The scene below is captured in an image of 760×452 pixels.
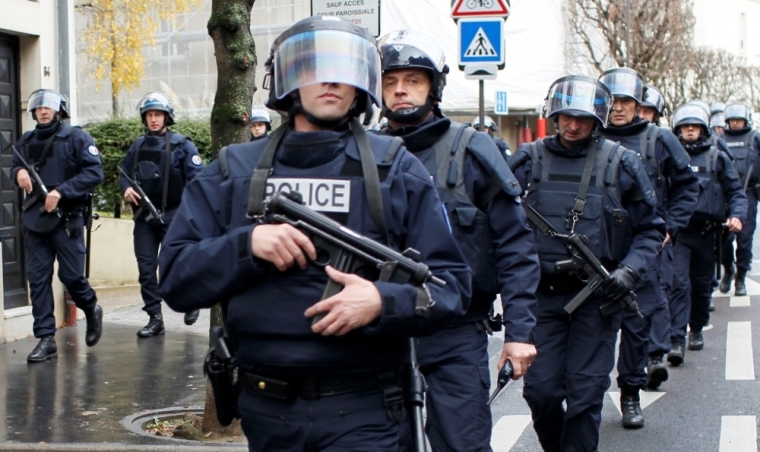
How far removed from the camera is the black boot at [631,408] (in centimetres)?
671

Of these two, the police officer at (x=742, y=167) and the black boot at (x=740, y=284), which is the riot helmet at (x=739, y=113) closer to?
the police officer at (x=742, y=167)

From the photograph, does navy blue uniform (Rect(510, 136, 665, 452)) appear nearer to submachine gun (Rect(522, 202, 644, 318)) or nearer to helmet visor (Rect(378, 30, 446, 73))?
submachine gun (Rect(522, 202, 644, 318))

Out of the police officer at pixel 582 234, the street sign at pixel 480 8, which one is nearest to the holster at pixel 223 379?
the police officer at pixel 582 234

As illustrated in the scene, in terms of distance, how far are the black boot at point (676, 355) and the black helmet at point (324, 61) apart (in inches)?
235

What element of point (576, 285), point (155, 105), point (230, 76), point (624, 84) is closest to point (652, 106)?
point (624, 84)

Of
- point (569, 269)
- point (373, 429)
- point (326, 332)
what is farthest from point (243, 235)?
point (569, 269)

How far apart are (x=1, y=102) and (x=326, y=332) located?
7.36 m

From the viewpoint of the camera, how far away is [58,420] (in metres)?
6.45

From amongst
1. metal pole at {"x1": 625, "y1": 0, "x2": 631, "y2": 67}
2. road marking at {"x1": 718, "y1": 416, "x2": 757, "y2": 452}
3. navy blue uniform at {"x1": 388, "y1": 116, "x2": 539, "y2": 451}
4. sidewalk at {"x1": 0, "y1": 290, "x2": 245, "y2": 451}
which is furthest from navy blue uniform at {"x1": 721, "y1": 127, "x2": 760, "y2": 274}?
metal pole at {"x1": 625, "y1": 0, "x2": 631, "y2": 67}

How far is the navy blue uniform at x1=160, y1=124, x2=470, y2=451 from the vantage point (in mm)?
2988

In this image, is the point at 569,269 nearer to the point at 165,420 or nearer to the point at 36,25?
the point at 165,420

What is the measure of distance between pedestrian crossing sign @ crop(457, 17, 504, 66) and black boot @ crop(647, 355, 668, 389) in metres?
3.56

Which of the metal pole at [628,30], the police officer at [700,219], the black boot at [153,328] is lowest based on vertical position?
the black boot at [153,328]

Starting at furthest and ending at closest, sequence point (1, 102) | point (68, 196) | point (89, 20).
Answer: point (89, 20) → point (1, 102) → point (68, 196)
